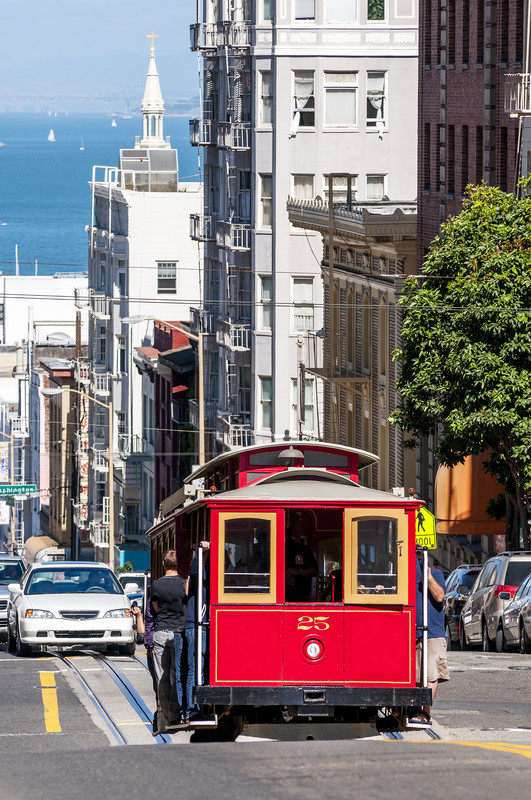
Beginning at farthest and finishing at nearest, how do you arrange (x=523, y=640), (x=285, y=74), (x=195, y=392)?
(x=195, y=392) < (x=285, y=74) < (x=523, y=640)

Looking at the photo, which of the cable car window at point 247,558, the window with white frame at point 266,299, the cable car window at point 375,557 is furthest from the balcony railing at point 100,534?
the cable car window at point 375,557

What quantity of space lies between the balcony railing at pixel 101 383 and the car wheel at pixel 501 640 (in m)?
60.2

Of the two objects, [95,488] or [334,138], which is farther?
[95,488]

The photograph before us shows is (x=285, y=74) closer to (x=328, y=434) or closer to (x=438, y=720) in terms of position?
(x=328, y=434)

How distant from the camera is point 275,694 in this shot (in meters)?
15.6

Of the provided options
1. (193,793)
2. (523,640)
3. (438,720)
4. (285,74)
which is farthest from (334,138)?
(193,793)

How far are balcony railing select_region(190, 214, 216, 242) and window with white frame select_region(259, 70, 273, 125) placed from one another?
634cm

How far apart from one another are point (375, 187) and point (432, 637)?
46.5m

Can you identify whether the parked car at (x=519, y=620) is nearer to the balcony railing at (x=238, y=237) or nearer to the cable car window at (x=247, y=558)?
the cable car window at (x=247, y=558)

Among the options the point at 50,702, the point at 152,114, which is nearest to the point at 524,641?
the point at 50,702

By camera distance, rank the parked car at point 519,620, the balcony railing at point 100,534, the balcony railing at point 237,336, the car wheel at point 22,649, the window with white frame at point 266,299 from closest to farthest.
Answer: the parked car at point 519,620 → the car wheel at point 22,649 → the window with white frame at point 266,299 → the balcony railing at point 237,336 → the balcony railing at point 100,534

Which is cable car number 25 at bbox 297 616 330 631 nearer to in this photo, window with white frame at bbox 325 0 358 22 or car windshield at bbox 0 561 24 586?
car windshield at bbox 0 561 24 586

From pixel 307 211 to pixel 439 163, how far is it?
6.51m

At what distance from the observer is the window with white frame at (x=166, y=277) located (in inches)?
3319
